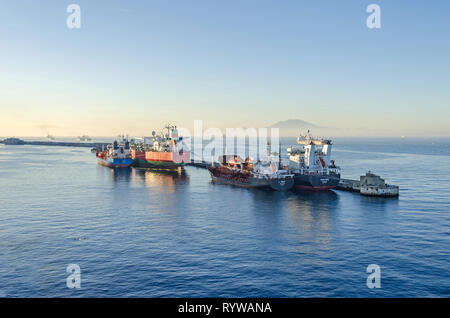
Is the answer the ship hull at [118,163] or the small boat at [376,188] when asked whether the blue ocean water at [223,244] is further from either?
the ship hull at [118,163]

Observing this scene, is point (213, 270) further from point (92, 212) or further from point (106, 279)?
point (92, 212)

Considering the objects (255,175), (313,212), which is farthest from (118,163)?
(313,212)

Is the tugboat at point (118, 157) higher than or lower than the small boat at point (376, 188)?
higher

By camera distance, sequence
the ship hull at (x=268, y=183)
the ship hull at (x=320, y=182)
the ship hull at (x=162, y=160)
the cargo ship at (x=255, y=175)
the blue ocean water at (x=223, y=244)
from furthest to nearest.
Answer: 1. the ship hull at (x=162, y=160)
2. the cargo ship at (x=255, y=175)
3. the ship hull at (x=320, y=182)
4. the ship hull at (x=268, y=183)
5. the blue ocean water at (x=223, y=244)

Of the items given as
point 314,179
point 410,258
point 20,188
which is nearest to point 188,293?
point 410,258

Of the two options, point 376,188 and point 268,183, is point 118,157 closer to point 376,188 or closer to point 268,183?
point 268,183

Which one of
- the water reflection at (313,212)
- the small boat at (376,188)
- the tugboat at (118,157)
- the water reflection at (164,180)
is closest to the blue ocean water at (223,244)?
the water reflection at (313,212)
